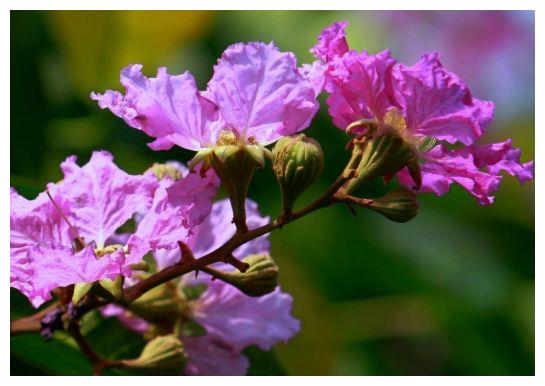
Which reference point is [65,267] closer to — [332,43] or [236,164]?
[236,164]

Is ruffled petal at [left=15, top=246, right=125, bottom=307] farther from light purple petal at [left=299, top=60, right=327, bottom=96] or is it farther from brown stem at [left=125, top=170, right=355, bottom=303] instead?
light purple petal at [left=299, top=60, right=327, bottom=96]

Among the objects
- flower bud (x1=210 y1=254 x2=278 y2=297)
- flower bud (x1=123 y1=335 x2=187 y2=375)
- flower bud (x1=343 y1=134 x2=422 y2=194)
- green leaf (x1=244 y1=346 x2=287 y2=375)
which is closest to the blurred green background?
green leaf (x1=244 y1=346 x2=287 y2=375)

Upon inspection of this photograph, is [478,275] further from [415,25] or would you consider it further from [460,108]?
[460,108]

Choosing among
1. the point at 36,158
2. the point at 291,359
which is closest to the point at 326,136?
the point at 291,359

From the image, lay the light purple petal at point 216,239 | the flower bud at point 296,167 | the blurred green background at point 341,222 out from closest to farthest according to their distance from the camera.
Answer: the flower bud at point 296,167 → the light purple petal at point 216,239 → the blurred green background at point 341,222

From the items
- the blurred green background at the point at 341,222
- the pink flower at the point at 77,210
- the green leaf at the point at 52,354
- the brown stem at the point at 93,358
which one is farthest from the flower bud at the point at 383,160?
the blurred green background at the point at 341,222

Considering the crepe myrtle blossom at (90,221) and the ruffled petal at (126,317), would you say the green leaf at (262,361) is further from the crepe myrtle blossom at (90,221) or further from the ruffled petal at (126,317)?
the crepe myrtle blossom at (90,221)
